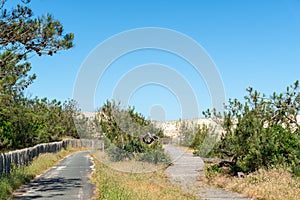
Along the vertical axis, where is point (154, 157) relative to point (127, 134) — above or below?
below

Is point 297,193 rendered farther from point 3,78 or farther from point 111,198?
point 3,78

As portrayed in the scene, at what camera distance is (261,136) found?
17.2m

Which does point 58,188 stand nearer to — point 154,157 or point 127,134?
point 154,157

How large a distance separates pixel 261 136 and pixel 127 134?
476 inches

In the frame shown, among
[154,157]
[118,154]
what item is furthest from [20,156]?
[154,157]

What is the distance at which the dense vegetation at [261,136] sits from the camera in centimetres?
1689

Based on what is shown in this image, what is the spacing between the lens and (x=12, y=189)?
14156 millimetres

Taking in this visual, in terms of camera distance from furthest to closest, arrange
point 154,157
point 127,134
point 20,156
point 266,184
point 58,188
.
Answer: point 127,134
point 154,157
point 20,156
point 58,188
point 266,184

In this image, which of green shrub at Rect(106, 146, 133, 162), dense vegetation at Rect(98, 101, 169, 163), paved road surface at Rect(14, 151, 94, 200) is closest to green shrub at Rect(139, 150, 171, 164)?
dense vegetation at Rect(98, 101, 169, 163)

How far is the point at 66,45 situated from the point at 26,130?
76.9ft

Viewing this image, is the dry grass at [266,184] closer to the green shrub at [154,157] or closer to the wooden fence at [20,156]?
the green shrub at [154,157]

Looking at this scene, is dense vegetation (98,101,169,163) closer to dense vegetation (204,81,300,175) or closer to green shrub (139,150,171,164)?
green shrub (139,150,171,164)

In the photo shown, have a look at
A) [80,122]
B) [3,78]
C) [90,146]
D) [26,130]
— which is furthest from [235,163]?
[80,122]

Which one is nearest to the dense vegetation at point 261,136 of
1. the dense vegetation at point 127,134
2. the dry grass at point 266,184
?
the dry grass at point 266,184
